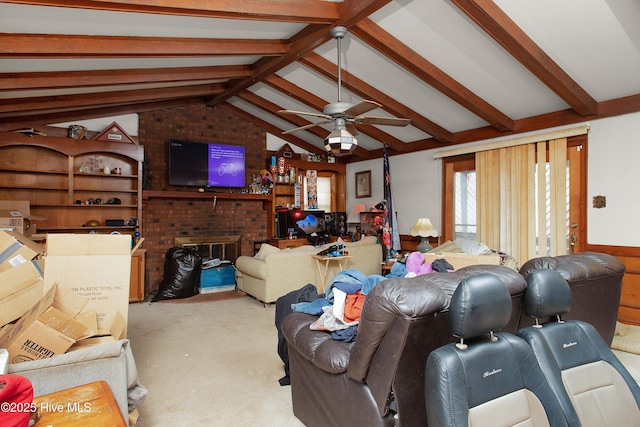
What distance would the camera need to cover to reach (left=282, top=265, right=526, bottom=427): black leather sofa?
56.0 inches

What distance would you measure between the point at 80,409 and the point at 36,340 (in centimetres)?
74

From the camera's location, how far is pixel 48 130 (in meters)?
5.21

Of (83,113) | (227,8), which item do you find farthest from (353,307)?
(83,113)

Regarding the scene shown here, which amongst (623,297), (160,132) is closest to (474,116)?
(623,297)

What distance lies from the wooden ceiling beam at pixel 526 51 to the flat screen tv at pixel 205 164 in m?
4.49

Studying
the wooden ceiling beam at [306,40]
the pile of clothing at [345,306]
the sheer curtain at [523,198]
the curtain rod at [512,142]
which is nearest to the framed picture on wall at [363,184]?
the curtain rod at [512,142]

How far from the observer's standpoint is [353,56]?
14.4 ft

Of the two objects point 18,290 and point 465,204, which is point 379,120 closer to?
point 465,204

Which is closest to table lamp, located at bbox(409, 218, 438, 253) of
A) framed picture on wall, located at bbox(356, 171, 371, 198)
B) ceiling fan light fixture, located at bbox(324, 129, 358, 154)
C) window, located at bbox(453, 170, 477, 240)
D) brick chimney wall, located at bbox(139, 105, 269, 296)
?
window, located at bbox(453, 170, 477, 240)

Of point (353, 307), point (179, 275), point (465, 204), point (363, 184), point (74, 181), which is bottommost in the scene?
point (179, 275)

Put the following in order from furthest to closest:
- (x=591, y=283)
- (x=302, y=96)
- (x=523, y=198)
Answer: (x=302, y=96), (x=523, y=198), (x=591, y=283)

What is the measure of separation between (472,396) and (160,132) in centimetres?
618

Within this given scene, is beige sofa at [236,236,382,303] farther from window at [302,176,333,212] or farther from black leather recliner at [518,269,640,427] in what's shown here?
black leather recliner at [518,269,640,427]

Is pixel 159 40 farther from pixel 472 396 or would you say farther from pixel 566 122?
pixel 566 122
